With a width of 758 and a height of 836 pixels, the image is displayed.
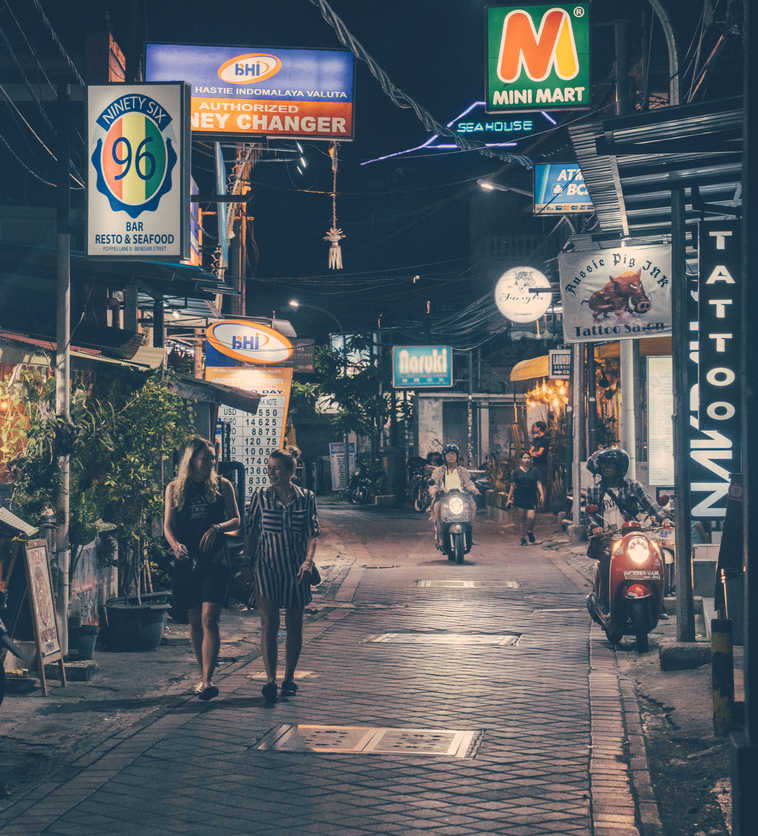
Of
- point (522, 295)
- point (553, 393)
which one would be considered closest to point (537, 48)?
point (522, 295)

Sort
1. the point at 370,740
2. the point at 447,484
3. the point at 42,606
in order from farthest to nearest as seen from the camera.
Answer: the point at 447,484, the point at 42,606, the point at 370,740

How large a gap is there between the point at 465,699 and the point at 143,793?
302 cm

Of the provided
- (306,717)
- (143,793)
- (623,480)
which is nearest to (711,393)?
(623,480)

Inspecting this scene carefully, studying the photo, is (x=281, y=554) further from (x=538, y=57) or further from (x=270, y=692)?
(x=538, y=57)

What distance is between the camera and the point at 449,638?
10883mm

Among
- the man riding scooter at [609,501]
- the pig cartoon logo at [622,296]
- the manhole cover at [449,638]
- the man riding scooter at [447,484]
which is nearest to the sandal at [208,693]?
the manhole cover at [449,638]

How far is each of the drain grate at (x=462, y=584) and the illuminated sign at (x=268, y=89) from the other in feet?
21.4

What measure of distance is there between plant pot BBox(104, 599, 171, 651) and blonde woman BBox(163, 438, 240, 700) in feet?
6.64

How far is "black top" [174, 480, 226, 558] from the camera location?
328 inches

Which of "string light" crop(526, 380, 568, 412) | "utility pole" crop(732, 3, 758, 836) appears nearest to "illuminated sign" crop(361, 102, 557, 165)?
"string light" crop(526, 380, 568, 412)

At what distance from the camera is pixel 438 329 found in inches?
1428

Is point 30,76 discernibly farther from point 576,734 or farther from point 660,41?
point 576,734

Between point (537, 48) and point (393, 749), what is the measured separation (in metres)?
9.02

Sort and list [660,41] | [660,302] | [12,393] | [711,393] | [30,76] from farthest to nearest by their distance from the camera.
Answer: [660,41] < [30,76] < [660,302] < [12,393] < [711,393]
